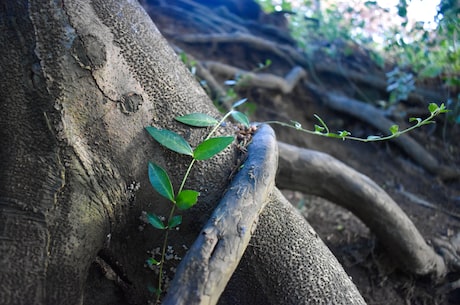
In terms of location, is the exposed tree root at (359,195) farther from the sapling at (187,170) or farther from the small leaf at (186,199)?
the small leaf at (186,199)

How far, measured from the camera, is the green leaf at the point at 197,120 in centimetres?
110

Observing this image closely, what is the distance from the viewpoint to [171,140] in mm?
1044

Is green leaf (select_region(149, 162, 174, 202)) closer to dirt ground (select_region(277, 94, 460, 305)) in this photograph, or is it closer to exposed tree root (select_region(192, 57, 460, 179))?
dirt ground (select_region(277, 94, 460, 305))

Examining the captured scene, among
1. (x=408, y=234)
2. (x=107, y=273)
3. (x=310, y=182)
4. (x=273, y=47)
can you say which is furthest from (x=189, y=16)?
(x=107, y=273)

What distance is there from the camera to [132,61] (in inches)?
42.9

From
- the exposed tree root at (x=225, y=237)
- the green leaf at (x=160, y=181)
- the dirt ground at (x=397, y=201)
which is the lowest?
the dirt ground at (x=397, y=201)

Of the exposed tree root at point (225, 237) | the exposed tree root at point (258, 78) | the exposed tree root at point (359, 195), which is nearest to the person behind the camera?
the exposed tree root at point (225, 237)

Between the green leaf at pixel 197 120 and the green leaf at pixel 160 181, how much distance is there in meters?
0.16

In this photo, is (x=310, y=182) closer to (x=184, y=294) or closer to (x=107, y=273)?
(x=107, y=273)

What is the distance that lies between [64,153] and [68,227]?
17 centimetres

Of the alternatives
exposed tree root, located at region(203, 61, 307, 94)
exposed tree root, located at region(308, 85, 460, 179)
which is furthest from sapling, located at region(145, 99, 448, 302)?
exposed tree root, located at region(308, 85, 460, 179)

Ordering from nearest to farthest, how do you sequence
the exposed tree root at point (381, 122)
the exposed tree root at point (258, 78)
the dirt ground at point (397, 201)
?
the dirt ground at point (397, 201)
the exposed tree root at point (381, 122)
the exposed tree root at point (258, 78)

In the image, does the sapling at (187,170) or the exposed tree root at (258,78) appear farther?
the exposed tree root at (258,78)

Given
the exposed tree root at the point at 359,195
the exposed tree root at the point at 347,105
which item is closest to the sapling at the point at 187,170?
the exposed tree root at the point at 359,195
